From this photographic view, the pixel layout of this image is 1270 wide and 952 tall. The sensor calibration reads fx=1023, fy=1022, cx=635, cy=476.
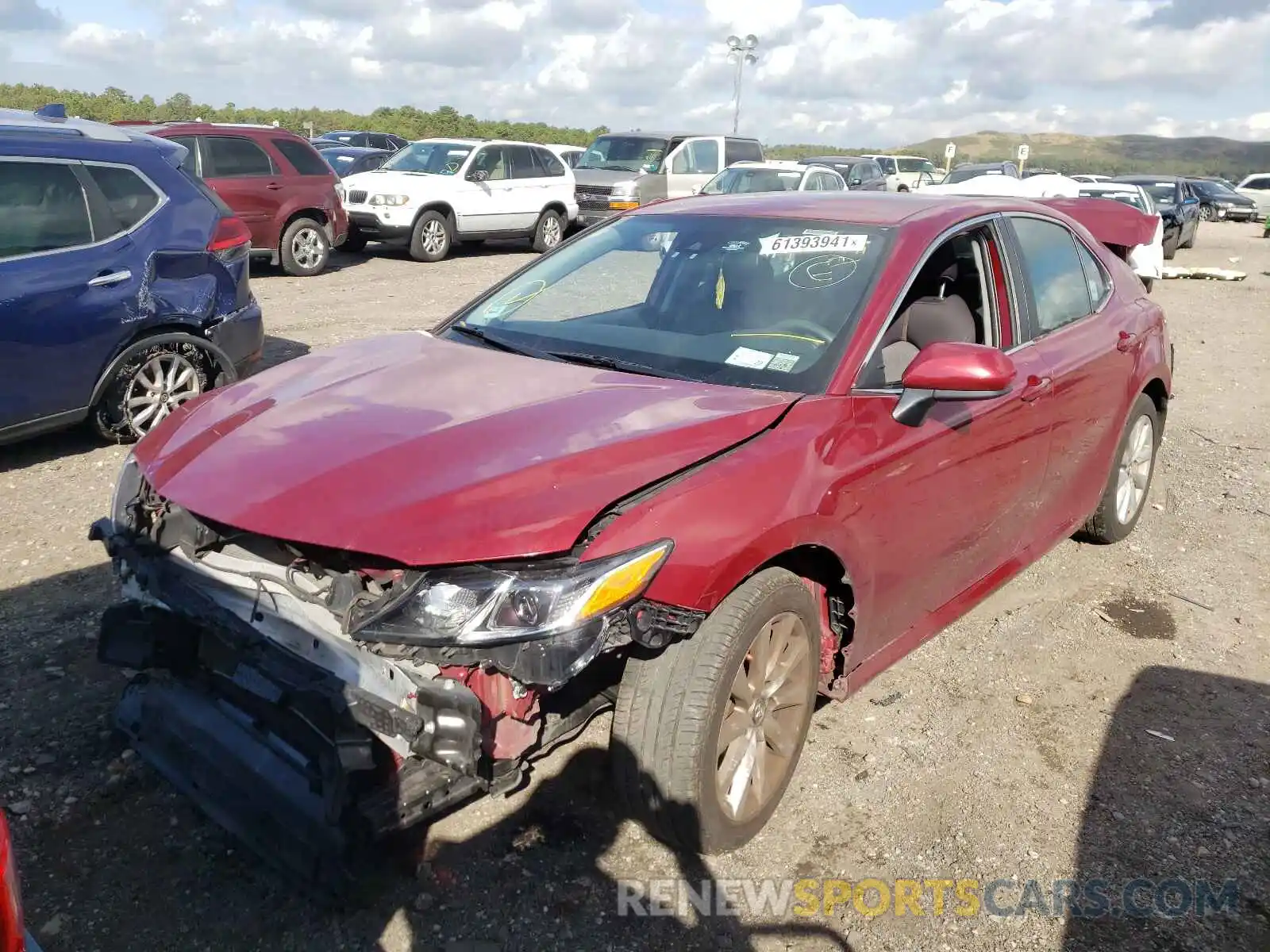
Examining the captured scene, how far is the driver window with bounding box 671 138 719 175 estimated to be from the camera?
60.0 feet

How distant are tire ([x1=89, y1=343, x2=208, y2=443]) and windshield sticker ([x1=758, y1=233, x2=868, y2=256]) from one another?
12.9 ft

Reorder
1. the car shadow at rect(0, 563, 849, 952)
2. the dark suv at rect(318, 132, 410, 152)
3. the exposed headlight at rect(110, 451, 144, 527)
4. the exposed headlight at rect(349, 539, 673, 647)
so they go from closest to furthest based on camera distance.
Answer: the exposed headlight at rect(349, 539, 673, 647)
the car shadow at rect(0, 563, 849, 952)
the exposed headlight at rect(110, 451, 144, 527)
the dark suv at rect(318, 132, 410, 152)

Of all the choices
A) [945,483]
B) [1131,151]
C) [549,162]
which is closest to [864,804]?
[945,483]

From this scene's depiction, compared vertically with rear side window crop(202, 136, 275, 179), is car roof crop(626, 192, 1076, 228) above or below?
below

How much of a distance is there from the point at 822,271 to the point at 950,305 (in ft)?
2.06

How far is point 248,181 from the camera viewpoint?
41.2 feet

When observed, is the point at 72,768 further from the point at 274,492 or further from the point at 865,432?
the point at 865,432

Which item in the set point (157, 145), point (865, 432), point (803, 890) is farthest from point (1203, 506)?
point (157, 145)

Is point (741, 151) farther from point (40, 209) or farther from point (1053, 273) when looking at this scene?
point (1053, 273)

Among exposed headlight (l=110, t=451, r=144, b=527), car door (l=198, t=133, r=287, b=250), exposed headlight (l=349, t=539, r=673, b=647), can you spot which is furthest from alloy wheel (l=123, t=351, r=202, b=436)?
car door (l=198, t=133, r=287, b=250)

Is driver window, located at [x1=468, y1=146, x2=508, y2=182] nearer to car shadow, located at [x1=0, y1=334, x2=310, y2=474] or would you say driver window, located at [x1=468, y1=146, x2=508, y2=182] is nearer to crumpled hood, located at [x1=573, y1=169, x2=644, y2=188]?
crumpled hood, located at [x1=573, y1=169, x2=644, y2=188]

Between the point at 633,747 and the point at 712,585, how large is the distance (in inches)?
19.3

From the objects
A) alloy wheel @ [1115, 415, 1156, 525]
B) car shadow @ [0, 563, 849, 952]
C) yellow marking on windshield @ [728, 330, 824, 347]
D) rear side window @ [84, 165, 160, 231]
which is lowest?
car shadow @ [0, 563, 849, 952]

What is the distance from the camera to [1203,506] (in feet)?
20.0
